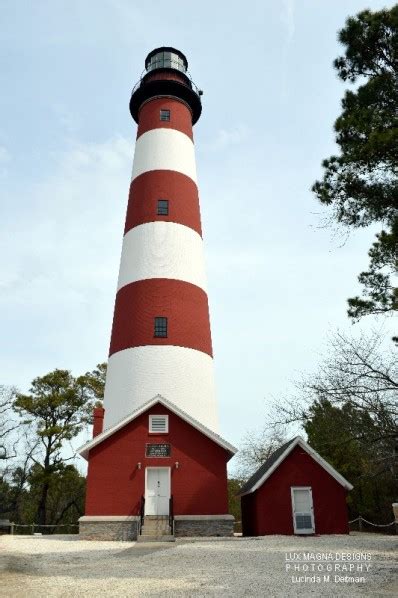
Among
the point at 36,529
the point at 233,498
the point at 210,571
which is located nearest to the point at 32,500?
the point at 36,529

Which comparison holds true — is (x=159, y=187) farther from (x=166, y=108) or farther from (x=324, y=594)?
(x=324, y=594)

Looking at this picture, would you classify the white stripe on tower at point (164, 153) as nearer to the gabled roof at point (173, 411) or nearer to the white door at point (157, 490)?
the gabled roof at point (173, 411)

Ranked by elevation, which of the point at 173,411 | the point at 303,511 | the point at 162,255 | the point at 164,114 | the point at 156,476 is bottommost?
the point at 303,511

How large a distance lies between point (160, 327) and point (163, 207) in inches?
227

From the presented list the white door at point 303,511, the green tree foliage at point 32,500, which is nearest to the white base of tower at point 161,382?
the white door at point 303,511

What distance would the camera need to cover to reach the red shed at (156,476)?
17703mm

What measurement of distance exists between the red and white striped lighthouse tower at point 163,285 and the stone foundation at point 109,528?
385 cm

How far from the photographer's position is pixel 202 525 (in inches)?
701

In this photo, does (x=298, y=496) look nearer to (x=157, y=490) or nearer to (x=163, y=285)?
(x=157, y=490)

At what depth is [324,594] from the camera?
23.9 ft

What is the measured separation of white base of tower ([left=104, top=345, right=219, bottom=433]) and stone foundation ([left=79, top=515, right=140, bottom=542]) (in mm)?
3496

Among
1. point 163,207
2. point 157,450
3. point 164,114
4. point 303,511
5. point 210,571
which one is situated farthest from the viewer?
point 164,114

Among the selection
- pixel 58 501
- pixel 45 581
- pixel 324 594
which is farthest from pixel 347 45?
pixel 58 501

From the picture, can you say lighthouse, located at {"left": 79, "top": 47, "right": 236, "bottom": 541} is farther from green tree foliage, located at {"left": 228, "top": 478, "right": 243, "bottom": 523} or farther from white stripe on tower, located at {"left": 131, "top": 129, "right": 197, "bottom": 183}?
green tree foliage, located at {"left": 228, "top": 478, "right": 243, "bottom": 523}
